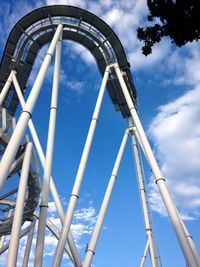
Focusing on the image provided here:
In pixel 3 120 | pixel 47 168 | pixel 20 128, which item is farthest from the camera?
pixel 3 120

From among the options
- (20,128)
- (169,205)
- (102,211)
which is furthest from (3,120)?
(169,205)

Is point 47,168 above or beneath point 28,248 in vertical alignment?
beneath

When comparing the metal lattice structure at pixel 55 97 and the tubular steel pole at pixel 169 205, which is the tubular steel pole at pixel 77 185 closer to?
the metal lattice structure at pixel 55 97

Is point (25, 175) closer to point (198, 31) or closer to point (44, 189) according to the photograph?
point (44, 189)

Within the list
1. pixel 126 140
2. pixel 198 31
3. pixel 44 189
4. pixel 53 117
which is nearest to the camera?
pixel 198 31

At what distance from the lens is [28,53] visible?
73.6 ft

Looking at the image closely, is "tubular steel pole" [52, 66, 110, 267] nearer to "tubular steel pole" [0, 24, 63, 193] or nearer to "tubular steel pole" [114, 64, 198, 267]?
"tubular steel pole" [114, 64, 198, 267]

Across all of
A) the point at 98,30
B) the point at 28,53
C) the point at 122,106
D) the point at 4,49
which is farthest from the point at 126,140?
the point at 4,49

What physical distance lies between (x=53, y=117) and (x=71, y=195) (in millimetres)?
4824

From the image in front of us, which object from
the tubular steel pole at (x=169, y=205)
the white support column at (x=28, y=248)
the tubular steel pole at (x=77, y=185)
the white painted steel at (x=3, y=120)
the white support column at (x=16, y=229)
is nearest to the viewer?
the white support column at (x=16, y=229)

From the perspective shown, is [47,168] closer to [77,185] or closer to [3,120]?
[77,185]

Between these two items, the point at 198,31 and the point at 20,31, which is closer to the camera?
Answer: the point at 198,31

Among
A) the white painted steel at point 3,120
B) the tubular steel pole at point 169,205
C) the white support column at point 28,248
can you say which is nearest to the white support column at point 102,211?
the tubular steel pole at point 169,205

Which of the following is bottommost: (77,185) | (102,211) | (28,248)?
(102,211)
